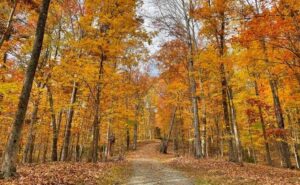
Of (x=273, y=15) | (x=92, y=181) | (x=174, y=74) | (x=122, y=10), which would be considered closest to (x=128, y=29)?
(x=122, y=10)

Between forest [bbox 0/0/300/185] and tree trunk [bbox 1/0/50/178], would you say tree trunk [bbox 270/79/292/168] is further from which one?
tree trunk [bbox 1/0/50/178]

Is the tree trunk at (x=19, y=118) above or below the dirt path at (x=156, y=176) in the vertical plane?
above

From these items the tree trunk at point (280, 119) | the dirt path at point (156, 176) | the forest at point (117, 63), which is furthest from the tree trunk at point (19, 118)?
the tree trunk at point (280, 119)

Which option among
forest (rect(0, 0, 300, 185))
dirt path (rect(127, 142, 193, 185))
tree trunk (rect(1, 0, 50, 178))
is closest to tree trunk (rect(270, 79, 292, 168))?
forest (rect(0, 0, 300, 185))

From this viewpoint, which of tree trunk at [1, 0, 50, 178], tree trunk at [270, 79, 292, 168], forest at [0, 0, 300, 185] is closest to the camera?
tree trunk at [1, 0, 50, 178]

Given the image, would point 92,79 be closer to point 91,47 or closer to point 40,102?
point 91,47

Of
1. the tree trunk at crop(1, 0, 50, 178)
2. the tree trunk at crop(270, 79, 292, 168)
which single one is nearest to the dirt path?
the tree trunk at crop(1, 0, 50, 178)

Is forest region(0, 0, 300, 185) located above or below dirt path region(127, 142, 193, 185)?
above

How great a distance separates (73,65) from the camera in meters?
12.9

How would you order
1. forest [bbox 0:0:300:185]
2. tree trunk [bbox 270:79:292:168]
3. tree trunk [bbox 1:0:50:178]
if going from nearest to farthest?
tree trunk [bbox 1:0:50:178]
forest [bbox 0:0:300:185]
tree trunk [bbox 270:79:292:168]

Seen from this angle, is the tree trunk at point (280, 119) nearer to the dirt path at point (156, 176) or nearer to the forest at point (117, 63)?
the forest at point (117, 63)

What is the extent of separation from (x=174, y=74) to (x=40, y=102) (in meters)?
13.7

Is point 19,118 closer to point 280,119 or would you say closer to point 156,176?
point 156,176

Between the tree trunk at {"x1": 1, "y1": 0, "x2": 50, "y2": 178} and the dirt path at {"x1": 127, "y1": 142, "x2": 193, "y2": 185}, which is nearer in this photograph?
the tree trunk at {"x1": 1, "y1": 0, "x2": 50, "y2": 178}
